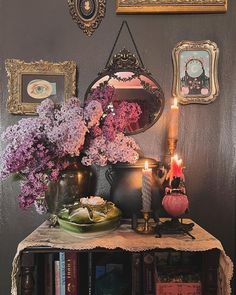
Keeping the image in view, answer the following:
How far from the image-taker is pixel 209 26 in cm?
176

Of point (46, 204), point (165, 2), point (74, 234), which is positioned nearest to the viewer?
point (74, 234)

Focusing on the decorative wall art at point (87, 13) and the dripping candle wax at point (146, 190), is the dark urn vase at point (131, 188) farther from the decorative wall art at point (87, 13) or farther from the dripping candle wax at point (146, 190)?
the decorative wall art at point (87, 13)

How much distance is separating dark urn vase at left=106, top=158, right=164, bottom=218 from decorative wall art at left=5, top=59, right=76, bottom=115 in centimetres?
49

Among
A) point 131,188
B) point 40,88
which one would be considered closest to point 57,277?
→ point 131,188

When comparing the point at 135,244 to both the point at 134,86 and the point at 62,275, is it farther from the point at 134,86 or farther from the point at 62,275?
the point at 134,86

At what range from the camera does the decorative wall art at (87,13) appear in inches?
69.1

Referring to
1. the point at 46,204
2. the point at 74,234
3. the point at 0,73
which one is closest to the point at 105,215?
the point at 74,234

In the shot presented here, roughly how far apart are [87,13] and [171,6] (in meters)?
0.39

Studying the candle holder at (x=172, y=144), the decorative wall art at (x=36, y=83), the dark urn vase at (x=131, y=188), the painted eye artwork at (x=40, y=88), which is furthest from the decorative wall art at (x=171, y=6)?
the dark urn vase at (x=131, y=188)

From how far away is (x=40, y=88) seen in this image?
5.76ft

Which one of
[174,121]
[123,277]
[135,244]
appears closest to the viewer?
[135,244]

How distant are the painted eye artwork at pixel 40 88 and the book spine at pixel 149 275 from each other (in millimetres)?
886

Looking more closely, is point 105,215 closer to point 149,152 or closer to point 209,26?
point 149,152

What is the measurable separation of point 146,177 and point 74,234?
33 cm
